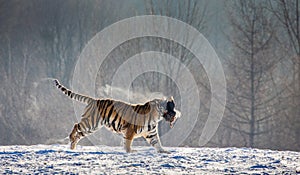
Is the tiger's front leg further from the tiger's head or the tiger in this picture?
the tiger's head

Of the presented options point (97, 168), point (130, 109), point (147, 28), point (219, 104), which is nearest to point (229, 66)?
point (219, 104)

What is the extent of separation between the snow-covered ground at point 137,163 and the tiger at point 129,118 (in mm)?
597

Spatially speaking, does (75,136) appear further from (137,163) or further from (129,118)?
(137,163)

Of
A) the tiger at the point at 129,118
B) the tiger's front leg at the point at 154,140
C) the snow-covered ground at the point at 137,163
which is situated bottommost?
the snow-covered ground at the point at 137,163

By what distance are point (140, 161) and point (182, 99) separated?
9.84m

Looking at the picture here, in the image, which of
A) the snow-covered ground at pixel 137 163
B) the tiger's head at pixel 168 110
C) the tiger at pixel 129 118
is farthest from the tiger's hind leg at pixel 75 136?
Result: the tiger's head at pixel 168 110

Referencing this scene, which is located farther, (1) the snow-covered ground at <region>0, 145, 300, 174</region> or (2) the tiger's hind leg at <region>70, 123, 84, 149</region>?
(2) the tiger's hind leg at <region>70, 123, 84, 149</region>

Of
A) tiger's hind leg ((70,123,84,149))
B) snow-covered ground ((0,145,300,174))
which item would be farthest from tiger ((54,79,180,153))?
snow-covered ground ((0,145,300,174))

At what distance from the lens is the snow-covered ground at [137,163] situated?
15.3 feet

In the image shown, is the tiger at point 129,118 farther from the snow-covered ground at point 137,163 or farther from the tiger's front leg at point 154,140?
the snow-covered ground at point 137,163

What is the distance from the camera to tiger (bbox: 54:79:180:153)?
6.62m

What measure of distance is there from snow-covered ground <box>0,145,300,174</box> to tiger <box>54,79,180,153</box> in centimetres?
60

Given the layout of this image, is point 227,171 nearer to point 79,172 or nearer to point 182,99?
point 79,172

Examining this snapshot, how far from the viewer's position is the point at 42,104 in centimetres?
2086
